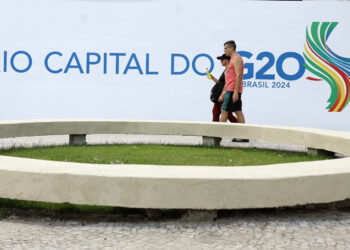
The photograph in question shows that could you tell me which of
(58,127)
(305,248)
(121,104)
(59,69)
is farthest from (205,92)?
(305,248)

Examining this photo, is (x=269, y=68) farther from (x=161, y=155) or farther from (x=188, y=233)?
(x=188, y=233)

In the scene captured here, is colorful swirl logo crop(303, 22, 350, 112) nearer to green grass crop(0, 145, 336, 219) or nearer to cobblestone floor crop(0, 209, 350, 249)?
green grass crop(0, 145, 336, 219)

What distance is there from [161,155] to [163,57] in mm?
4518

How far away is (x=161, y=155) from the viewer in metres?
6.70

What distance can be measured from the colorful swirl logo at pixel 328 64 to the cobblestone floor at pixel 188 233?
756cm

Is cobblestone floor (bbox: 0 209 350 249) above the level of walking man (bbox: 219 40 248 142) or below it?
below

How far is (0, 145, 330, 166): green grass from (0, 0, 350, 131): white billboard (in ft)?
10.3

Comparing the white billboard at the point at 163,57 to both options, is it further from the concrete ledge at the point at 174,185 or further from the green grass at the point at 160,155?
the concrete ledge at the point at 174,185

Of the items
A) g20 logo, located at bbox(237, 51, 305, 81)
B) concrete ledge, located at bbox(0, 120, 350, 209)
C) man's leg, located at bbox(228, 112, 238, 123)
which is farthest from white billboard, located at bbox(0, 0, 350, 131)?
concrete ledge, located at bbox(0, 120, 350, 209)

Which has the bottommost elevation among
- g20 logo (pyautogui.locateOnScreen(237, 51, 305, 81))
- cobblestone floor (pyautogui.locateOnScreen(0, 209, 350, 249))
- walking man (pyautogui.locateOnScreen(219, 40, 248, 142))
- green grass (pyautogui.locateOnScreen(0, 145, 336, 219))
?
cobblestone floor (pyautogui.locateOnScreen(0, 209, 350, 249))

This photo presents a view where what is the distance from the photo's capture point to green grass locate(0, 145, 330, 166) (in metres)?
6.09

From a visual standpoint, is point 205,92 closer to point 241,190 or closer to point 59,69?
point 59,69

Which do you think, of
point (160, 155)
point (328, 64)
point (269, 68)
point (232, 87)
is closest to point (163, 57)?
point (269, 68)

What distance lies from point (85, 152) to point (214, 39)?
493cm
